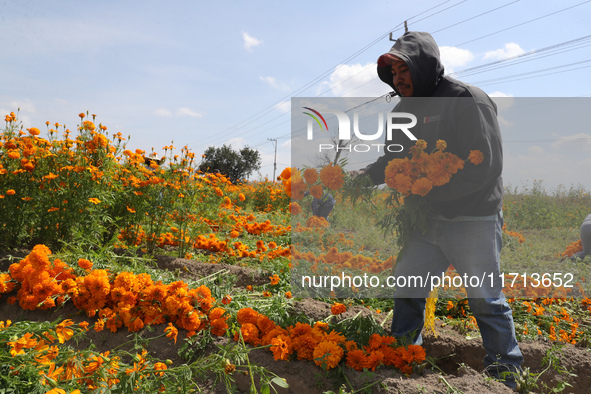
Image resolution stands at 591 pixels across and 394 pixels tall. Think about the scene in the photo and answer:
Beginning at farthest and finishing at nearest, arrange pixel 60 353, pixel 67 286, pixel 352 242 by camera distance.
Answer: pixel 67 286
pixel 352 242
pixel 60 353

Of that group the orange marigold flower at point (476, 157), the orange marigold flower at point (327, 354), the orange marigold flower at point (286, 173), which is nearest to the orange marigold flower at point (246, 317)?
the orange marigold flower at point (327, 354)

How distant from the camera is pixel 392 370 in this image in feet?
6.70

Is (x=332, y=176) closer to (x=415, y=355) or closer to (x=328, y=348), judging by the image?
(x=328, y=348)

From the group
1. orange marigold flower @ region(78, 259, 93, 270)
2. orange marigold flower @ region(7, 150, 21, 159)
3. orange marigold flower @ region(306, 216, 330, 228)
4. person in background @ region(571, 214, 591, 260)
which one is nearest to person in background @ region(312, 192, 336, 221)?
orange marigold flower @ region(306, 216, 330, 228)

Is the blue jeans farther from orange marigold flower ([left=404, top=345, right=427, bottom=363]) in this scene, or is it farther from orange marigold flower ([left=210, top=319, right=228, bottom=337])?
orange marigold flower ([left=210, top=319, right=228, bottom=337])

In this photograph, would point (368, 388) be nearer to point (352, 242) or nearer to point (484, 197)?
point (352, 242)

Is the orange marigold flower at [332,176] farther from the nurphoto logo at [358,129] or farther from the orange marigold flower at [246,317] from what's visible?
the orange marigold flower at [246,317]

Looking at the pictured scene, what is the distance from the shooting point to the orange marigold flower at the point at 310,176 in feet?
6.95

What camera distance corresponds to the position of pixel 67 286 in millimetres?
2668

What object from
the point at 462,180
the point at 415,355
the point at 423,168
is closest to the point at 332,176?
the point at 423,168

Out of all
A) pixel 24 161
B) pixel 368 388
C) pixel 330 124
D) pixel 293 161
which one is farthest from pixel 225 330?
pixel 24 161

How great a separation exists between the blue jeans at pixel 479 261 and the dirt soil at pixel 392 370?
224mm

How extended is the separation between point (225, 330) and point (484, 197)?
162cm

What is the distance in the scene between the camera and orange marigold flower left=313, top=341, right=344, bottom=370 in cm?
194
